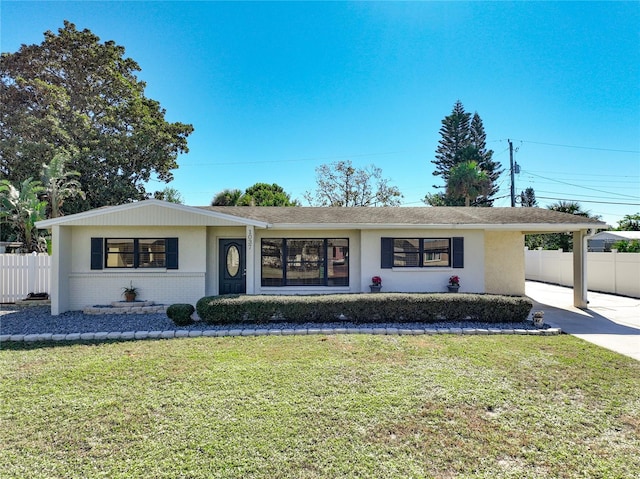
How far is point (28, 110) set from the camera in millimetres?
22078

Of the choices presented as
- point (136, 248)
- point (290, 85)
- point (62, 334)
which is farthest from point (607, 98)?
point (62, 334)

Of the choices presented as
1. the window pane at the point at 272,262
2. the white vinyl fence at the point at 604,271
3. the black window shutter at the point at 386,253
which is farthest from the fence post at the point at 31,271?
the white vinyl fence at the point at 604,271

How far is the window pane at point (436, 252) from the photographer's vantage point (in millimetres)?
11445

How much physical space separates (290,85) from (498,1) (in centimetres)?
990

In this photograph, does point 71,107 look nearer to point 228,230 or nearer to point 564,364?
point 228,230

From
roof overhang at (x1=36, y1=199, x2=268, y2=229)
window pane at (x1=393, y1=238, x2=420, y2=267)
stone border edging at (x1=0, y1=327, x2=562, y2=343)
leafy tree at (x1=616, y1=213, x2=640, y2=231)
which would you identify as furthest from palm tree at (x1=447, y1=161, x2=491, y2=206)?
roof overhang at (x1=36, y1=199, x2=268, y2=229)

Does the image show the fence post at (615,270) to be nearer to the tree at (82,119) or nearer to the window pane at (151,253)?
the window pane at (151,253)

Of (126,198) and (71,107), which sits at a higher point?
(71,107)

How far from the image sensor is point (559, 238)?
22391 mm

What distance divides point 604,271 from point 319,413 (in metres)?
16.1

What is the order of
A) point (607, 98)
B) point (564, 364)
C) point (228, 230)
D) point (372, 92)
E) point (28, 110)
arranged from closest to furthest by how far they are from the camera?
point (564, 364), point (228, 230), point (607, 98), point (372, 92), point (28, 110)

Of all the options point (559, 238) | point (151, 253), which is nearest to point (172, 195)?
point (151, 253)

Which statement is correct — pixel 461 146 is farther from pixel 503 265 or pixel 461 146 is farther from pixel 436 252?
pixel 436 252

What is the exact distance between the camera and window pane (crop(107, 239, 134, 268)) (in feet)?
34.7
